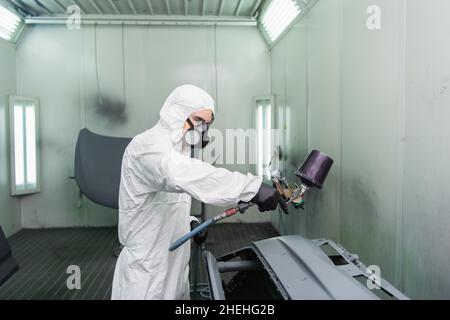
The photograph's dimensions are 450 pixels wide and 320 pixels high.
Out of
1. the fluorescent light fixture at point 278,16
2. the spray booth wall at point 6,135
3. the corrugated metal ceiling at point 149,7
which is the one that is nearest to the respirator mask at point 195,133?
the fluorescent light fixture at point 278,16

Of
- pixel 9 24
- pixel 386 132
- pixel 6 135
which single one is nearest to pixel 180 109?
pixel 386 132

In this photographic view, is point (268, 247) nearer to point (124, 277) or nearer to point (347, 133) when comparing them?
point (124, 277)

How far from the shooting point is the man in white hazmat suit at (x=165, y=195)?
1244 mm

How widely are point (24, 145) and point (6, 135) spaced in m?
0.21

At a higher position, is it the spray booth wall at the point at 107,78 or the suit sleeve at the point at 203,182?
the spray booth wall at the point at 107,78

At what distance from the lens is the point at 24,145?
3.87 m

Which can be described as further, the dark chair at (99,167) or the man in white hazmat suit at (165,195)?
the dark chair at (99,167)

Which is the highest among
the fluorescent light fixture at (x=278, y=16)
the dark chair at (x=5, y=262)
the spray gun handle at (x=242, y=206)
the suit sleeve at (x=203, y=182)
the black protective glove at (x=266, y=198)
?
the fluorescent light fixture at (x=278, y=16)

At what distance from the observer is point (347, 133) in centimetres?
211

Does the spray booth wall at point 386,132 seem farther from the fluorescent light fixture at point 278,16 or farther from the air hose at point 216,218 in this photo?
the air hose at point 216,218

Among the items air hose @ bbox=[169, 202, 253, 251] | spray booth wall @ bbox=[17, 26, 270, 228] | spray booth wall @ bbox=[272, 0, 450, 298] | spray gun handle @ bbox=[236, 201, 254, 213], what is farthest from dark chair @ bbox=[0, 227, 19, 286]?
spray booth wall @ bbox=[17, 26, 270, 228]

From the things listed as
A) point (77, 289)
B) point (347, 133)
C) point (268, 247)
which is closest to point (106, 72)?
point (77, 289)

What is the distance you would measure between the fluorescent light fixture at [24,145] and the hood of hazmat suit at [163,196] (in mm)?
2976

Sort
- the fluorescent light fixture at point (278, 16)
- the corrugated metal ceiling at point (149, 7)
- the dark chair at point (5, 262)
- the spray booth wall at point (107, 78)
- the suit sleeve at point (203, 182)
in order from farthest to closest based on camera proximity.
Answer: the spray booth wall at point (107, 78) → the corrugated metal ceiling at point (149, 7) → the fluorescent light fixture at point (278, 16) → the dark chair at point (5, 262) → the suit sleeve at point (203, 182)
